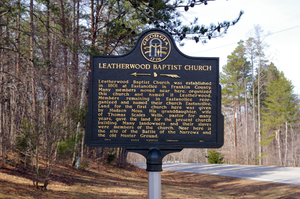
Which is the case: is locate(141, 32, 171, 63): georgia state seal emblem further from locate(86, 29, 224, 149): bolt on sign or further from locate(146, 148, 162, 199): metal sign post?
locate(146, 148, 162, 199): metal sign post

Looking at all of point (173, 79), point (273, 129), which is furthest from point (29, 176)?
point (273, 129)

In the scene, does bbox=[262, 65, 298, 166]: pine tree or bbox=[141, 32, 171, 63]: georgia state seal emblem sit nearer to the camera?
bbox=[141, 32, 171, 63]: georgia state seal emblem

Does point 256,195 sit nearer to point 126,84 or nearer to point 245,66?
point 126,84

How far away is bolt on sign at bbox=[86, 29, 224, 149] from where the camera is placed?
15.7 ft

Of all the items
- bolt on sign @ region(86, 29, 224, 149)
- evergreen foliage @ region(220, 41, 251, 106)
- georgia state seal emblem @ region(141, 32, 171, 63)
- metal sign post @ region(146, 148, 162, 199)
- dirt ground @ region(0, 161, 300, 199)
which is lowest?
dirt ground @ region(0, 161, 300, 199)

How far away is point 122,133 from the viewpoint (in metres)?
4.75

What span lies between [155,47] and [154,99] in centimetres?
92

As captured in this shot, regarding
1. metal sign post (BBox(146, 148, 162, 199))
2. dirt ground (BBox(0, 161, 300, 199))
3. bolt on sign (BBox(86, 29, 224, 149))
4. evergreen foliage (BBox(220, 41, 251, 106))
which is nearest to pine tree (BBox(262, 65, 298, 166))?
evergreen foliage (BBox(220, 41, 251, 106))

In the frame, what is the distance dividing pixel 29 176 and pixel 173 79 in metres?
8.49

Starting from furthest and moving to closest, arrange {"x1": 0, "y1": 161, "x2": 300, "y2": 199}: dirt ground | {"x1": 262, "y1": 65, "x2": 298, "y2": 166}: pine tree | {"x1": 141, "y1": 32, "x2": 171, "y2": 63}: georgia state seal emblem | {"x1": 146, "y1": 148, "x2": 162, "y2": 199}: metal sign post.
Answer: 1. {"x1": 262, "y1": 65, "x2": 298, "y2": 166}: pine tree
2. {"x1": 0, "y1": 161, "x2": 300, "y2": 199}: dirt ground
3. {"x1": 141, "y1": 32, "x2": 171, "y2": 63}: georgia state seal emblem
4. {"x1": 146, "y1": 148, "x2": 162, "y2": 199}: metal sign post

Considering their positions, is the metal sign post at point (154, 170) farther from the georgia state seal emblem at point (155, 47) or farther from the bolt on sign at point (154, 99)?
the georgia state seal emblem at point (155, 47)

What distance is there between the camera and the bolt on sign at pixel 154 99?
4773 millimetres

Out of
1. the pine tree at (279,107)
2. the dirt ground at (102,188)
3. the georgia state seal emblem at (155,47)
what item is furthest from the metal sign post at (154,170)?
the pine tree at (279,107)

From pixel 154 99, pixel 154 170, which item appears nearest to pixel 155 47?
pixel 154 99
